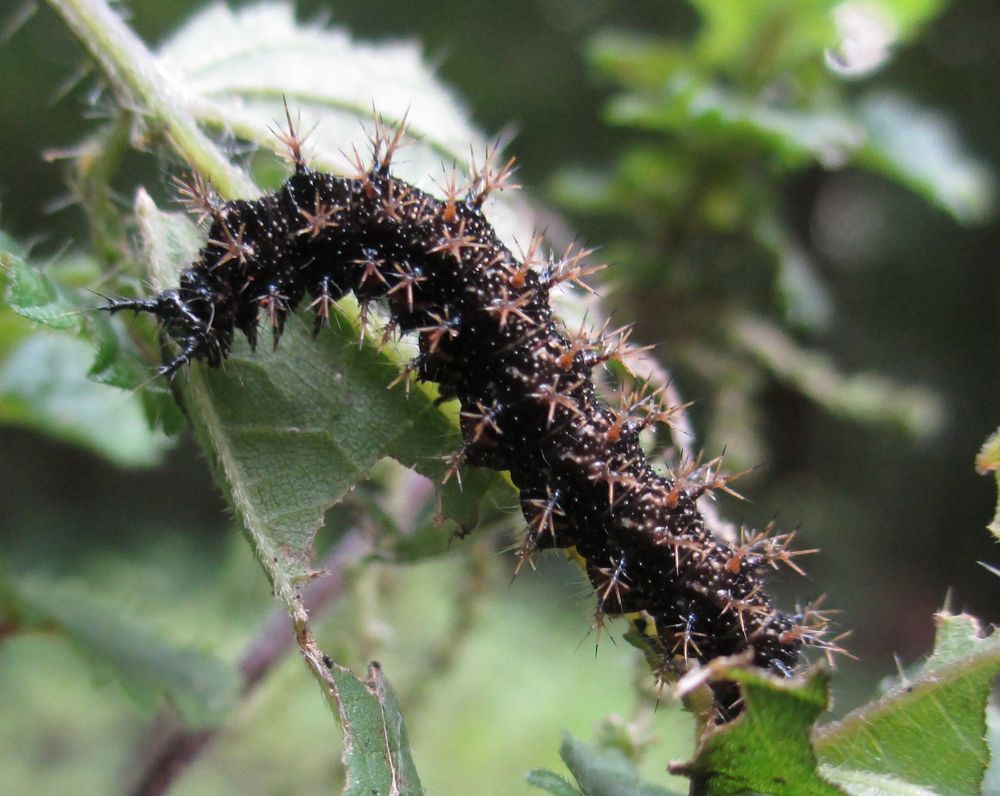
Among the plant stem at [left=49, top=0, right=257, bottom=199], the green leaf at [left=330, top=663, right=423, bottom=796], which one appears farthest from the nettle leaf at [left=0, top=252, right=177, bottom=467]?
the green leaf at [left=330, top=663, right=423, bottom=796]

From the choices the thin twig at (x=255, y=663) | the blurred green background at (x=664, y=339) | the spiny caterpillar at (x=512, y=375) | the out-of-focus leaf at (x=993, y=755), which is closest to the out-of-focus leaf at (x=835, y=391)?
the blurred green background at (x=664, y=339)

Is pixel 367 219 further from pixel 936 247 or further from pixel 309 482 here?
pixel 936 247

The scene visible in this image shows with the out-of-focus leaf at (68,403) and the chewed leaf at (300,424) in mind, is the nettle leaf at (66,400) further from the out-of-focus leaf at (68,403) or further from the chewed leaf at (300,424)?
the chewed leaf at (300,424)

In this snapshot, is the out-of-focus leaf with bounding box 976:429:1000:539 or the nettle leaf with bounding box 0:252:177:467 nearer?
the out-of-focus leaf with bounding box 976:429:1000:539

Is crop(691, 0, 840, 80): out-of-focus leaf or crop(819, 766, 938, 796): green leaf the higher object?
crop(691, 0, 840, 80): out-of-focus leaf

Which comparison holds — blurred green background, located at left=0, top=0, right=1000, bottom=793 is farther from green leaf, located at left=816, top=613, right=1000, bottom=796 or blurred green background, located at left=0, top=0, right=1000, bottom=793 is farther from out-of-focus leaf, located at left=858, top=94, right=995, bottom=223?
green leaf, located at left=816, top=613, right=1000, bottom=796

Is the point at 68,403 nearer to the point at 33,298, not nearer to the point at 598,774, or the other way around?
the point at 33,298
